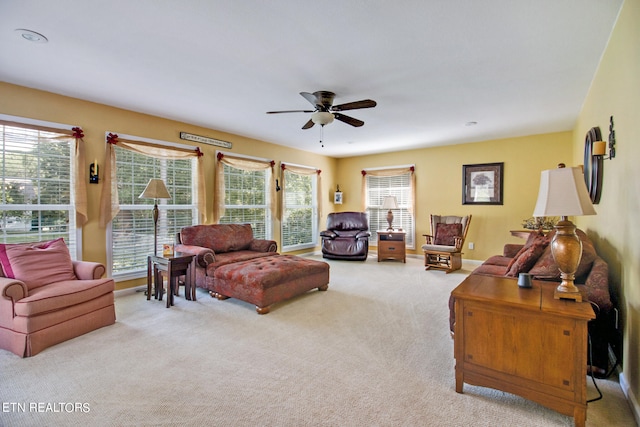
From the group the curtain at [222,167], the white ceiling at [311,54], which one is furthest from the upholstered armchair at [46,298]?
the curtain at [222,167]

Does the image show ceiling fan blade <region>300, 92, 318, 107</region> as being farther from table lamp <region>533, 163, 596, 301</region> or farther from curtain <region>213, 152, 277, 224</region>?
curtain <region>213, 152, 277, 224</region>

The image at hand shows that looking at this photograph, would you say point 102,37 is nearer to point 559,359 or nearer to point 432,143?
point 559,359

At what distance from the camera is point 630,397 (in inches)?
69.6

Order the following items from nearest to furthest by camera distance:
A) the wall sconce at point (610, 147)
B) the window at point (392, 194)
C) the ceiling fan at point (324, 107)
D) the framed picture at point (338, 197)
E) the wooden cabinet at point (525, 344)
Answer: the wooden cabinet at point (525, 344), the wall sconce at point (610, 147), the ceiling fan at point (324, 107), the window at point (392, 194), the framed picture at point (338, 197)

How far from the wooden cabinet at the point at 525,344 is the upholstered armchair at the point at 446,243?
3.55 m

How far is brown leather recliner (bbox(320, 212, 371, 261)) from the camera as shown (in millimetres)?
6406

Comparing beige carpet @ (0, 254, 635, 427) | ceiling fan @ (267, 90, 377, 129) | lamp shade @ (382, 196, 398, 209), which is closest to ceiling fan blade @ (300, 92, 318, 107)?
ceiling fan @ (267, 90, 377, 129)

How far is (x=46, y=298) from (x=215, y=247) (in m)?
2.14

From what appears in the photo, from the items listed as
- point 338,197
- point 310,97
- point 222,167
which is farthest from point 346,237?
point 310,97

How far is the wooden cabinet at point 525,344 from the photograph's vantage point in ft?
5.21

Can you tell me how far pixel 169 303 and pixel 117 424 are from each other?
202 cm

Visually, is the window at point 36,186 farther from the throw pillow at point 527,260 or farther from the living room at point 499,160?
the throw pillow at point 527,260

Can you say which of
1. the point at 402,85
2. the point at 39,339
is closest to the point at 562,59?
the point at 402,85

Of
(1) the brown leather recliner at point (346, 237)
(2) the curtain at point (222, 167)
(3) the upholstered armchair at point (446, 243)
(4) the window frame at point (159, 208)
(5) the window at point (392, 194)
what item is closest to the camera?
(4) the window frame at point (159, 208)
